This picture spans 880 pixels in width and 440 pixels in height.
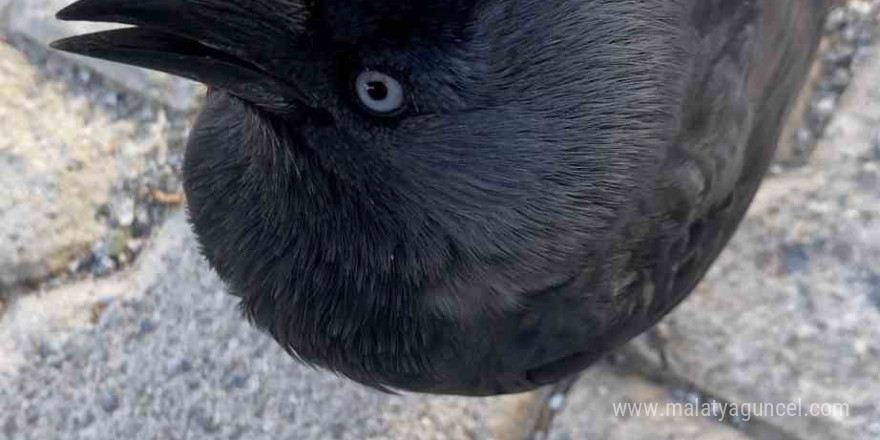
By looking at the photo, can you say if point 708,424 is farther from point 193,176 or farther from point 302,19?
point 302,19

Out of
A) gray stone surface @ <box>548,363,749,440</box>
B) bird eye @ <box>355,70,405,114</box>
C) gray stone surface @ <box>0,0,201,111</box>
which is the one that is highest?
bird eye @ <box>355,70,405,114</box>

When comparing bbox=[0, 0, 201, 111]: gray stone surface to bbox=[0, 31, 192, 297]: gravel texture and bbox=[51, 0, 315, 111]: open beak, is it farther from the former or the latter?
bbox=[51, 0, 315, 111]: open beak

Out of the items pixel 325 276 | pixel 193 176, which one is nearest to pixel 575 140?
pixel 325 276

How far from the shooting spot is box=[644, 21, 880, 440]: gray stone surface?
199cm

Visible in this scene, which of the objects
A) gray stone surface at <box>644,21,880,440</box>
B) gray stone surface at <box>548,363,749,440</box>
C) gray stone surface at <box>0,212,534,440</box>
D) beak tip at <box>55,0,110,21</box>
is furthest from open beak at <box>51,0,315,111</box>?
gray stone surface at <box>644,21,880,440</box>

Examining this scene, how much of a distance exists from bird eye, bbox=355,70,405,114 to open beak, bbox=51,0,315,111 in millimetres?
87

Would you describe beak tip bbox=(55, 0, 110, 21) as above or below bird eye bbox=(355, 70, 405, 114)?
above

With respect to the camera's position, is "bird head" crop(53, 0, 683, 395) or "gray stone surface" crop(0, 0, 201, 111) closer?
"bird head" crop(53, 0, 683, 395)

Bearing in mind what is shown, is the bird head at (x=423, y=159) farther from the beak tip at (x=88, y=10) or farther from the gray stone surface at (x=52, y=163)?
the gray stone surface at (x=52, y=163)

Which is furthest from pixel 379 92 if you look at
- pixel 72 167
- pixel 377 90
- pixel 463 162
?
pixel 72 167

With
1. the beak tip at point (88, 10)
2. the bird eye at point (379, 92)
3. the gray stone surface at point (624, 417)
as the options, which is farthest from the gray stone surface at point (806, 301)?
the beak tip at point (88, 10)

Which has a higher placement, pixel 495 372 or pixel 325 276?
pixel 325 276

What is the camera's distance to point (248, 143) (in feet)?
5.09

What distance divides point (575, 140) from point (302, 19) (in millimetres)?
337
